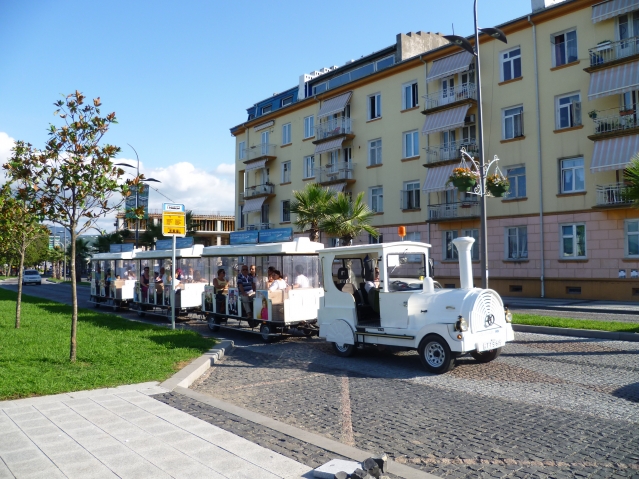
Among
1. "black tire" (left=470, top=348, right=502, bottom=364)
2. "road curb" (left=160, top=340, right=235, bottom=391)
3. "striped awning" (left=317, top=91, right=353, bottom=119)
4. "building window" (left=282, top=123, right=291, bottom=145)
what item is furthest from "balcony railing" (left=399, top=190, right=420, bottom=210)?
"black tire" (left=470, top=348, right=502, bottom=364)

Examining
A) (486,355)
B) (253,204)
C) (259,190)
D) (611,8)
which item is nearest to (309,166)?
(259,190)

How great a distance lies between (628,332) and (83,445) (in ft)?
38.6

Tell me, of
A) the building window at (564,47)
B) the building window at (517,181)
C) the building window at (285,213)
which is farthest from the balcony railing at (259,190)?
the building window at (564,47)

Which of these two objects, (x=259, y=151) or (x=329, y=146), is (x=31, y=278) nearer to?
(x=259, y=151)

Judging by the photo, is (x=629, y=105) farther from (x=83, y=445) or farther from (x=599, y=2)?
(x=83, y=445)

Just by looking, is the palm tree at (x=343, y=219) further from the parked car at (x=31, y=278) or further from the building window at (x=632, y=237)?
the parked car at (x=31, y=278)

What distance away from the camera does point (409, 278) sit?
10125mm

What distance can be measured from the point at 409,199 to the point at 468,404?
84.0 ft

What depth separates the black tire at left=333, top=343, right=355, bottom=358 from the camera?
1074 cm

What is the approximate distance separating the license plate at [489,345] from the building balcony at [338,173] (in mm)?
26400

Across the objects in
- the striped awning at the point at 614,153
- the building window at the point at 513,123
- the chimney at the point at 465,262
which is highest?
the building window at the point at 513,123

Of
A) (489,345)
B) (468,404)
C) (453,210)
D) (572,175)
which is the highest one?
(572,175)

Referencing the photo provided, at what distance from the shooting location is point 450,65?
29141 millimetres

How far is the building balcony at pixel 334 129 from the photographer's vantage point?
118ft
